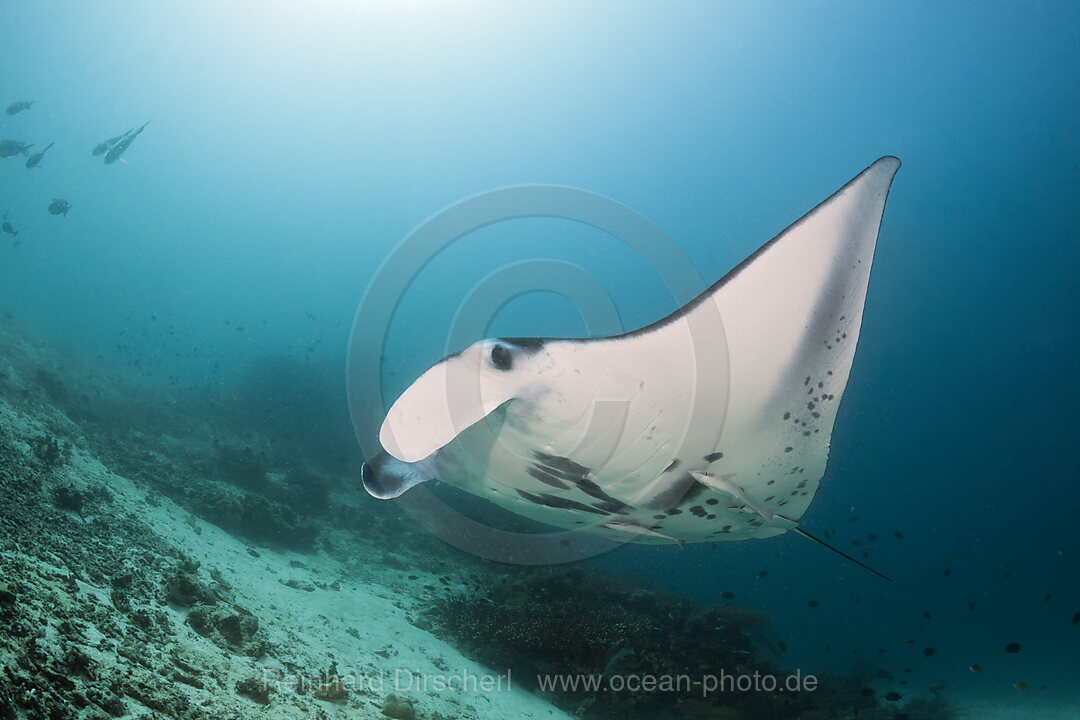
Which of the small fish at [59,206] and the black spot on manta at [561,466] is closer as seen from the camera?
the black spot on manta at [561,466]

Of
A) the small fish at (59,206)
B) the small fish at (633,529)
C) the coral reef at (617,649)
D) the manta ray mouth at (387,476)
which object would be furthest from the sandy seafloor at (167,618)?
the small fish at (59,206)

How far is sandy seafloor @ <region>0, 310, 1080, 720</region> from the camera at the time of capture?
1806 mm

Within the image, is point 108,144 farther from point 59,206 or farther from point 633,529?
point 633,529

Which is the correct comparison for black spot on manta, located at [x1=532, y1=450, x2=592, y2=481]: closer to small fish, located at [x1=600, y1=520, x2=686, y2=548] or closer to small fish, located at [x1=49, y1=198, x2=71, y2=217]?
small fish, located at [x1=600, y1=520, x2=686, y2=548]

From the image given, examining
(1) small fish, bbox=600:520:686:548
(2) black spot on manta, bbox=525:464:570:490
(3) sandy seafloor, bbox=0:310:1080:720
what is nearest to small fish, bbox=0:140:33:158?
(3) sandy seafloor, bbox=0:310:1080:720

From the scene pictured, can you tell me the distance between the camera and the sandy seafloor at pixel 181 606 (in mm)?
1806

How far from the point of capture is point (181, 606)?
295cm

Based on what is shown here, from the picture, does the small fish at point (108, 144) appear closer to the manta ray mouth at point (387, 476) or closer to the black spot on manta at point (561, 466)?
the manta ray mouth at point (387, 476)

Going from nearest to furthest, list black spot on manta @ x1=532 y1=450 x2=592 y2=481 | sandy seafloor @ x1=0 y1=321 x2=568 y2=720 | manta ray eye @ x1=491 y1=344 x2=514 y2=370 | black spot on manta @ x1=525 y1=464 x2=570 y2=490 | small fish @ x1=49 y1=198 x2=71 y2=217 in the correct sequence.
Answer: manta ray eye @ x1=491 y1=344 x2=514 y2=370
sandy seafloor @ x1=0 y1=321 x2=568 y2=720
black spot on manta @ x1=532 y1=450 x2=592 y2=481
black spot on manta @ x1=525 y1=464 x2=570 y2=490
small fish @ x1=49 y1=198 x2=71 y2=217

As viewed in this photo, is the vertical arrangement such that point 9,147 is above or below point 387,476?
above

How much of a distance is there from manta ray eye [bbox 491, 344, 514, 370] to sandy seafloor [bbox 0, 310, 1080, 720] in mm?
1750

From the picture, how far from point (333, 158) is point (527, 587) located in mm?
56068

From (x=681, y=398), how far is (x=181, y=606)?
140 inches

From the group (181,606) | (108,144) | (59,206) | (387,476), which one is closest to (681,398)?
(387,476)
